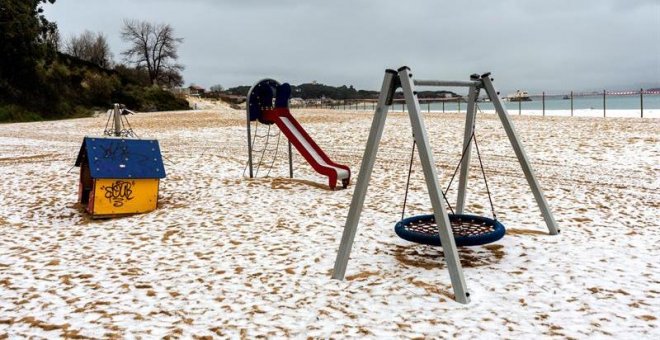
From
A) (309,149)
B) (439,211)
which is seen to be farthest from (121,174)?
(439,211)

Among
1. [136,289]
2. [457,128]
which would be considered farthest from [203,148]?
[136,289]

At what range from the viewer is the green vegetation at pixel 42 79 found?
3288 centimetres

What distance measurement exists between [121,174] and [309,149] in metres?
3.62

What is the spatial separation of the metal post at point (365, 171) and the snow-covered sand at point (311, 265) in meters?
0.20

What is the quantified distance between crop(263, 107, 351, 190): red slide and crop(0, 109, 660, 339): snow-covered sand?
34 centimetres

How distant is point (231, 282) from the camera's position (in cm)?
441

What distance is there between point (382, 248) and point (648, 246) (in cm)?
276

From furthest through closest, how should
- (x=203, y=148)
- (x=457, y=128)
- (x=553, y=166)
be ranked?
(x=457, y=128) < (x=203, y=148) < (x=553, y=166)

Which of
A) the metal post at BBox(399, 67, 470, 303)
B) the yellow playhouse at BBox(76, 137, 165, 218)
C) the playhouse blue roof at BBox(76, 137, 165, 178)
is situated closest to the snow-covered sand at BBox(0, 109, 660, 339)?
the metal post at BBox(399, 67, 470, 303)

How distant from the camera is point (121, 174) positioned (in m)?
7.09

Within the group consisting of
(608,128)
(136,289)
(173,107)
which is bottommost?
(136,289)

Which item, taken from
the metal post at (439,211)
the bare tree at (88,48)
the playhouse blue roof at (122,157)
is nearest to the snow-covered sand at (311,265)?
the metal post at (439,211)

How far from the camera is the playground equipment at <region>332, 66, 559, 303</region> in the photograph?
13.0 feet

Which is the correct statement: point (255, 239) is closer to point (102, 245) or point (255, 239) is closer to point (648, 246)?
point (102, 245)
